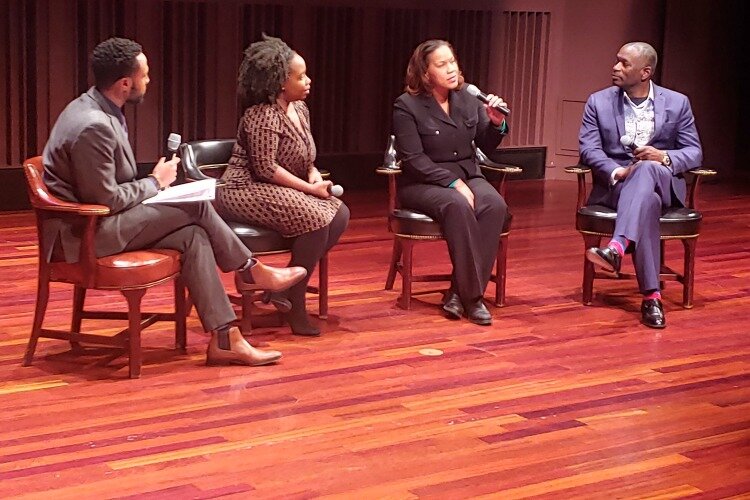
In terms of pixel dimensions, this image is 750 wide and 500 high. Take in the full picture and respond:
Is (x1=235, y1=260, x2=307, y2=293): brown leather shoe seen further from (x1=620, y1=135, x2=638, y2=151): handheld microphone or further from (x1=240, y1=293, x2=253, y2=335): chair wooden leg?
(x1=620, y1=135, x2=638, y2=151): handheld microphone

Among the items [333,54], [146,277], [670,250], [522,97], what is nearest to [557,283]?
[670,250]

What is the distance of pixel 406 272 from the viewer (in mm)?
5574

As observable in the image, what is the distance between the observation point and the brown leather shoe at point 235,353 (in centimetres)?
462

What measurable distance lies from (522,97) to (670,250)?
125 inches

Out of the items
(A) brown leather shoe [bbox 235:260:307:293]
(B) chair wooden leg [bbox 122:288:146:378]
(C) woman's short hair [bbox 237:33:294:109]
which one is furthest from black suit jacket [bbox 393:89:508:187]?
(B) chair wooden leg [bbox 122:288:146:378]

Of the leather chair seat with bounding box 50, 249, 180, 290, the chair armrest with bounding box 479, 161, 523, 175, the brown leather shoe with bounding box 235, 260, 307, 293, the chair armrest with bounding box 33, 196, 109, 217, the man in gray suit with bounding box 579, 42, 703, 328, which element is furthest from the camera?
the chair armrest with bounding box 479, 161, 523, 175

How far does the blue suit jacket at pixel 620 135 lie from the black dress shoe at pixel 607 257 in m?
0.50

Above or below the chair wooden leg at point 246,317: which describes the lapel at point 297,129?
above

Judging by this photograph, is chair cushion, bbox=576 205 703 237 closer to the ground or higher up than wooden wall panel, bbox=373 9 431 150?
closer to the ground

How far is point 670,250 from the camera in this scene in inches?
289

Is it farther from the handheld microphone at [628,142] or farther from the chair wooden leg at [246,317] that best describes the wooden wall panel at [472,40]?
the chair wooden leg at [246,317]

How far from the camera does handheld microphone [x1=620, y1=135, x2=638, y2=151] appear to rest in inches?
224

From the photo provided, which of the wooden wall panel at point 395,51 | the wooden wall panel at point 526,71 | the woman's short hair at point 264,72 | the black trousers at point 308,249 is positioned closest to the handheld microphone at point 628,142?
the black trousers at point 308,249

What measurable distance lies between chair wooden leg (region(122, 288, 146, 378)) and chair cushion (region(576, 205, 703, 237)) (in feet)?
7.19
